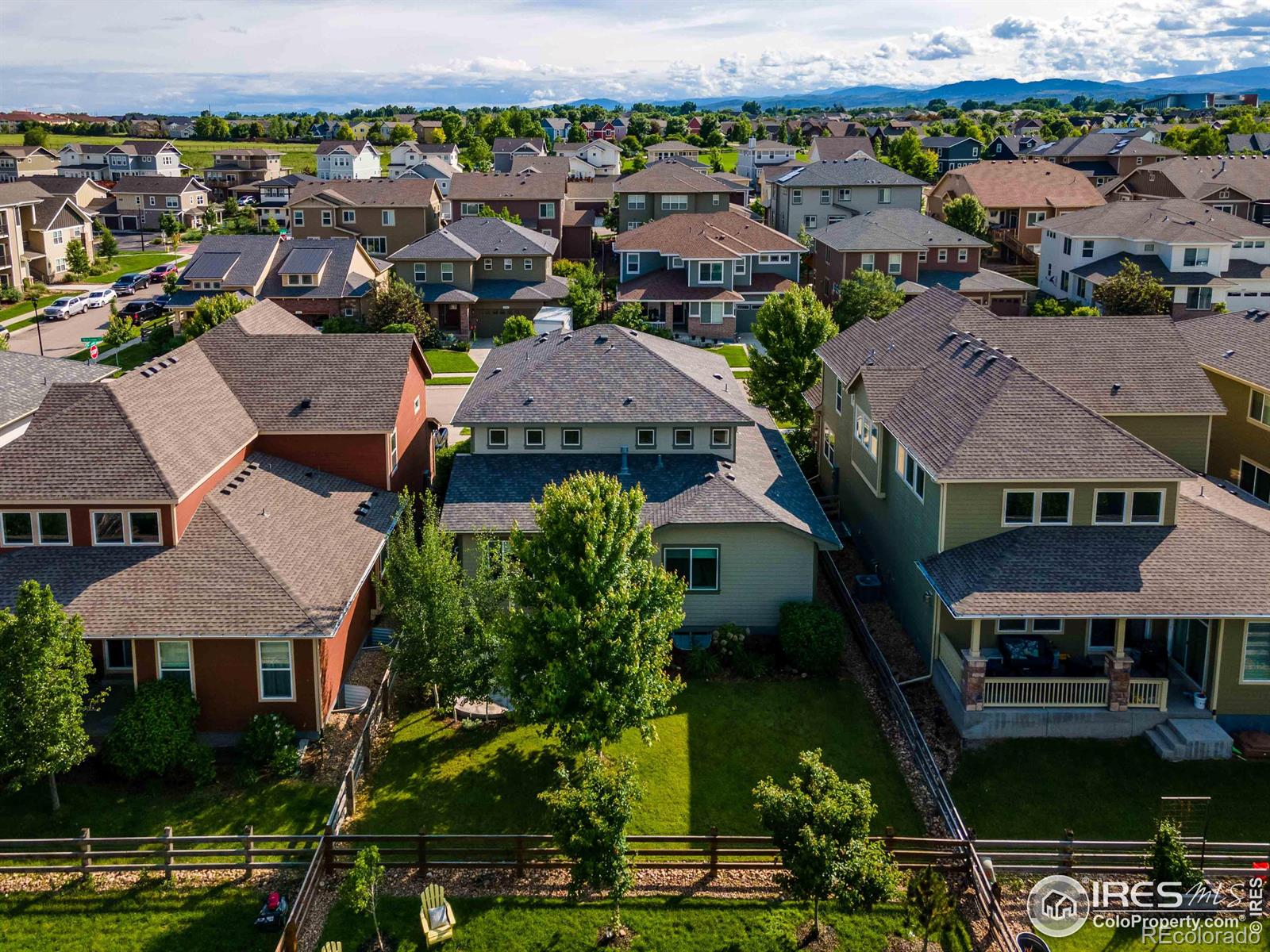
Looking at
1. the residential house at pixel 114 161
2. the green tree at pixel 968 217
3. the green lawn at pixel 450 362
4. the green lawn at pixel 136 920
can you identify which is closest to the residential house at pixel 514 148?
the residential house at pixel 114 161

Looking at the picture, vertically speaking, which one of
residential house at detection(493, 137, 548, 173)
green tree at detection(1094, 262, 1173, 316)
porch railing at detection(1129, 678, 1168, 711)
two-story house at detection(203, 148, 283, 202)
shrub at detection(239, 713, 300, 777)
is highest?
residential house at detection(493, 137, 548, 173)

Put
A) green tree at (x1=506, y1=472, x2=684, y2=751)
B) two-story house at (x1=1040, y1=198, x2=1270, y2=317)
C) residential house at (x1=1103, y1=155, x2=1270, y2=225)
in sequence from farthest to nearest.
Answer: residential house at (x1=1103, y1=155, x2=1270, y2=225)
two-story house at (x1=1040, y1=198, x2=1270, y2=317)
green tree at (x1=506, y1=472, x2=684, y2=751)

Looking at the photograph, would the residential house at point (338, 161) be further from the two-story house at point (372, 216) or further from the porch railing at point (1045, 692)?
the porch railing at point (1045, 692)

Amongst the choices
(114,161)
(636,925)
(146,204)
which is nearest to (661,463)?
(636,925)

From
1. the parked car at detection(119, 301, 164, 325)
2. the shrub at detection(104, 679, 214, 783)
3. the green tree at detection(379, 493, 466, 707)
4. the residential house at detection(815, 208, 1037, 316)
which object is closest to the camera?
the shrub at detection(104, 679, 214, 783)

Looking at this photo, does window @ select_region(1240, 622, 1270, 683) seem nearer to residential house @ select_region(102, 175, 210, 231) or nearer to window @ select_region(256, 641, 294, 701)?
window @ select_region(256, 641, 294, 701)

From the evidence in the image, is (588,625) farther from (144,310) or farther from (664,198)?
(664,198)

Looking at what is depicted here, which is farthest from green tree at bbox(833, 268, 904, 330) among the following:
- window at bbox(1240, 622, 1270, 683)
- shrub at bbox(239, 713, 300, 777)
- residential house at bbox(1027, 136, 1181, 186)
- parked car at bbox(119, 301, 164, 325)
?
residential house at bbox(1027, 136, 1181, 186)

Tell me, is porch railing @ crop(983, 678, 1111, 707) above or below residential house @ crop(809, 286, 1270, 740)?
below
